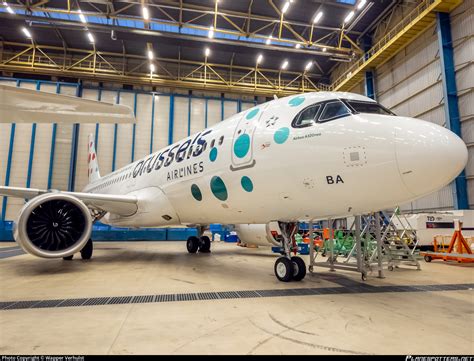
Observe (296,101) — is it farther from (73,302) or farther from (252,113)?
(73,302)

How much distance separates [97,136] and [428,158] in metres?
20.9

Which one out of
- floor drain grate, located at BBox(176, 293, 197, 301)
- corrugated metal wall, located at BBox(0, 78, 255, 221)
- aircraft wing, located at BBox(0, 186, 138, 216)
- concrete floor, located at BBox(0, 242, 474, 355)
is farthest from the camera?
corrugated metal wall, located at BBox(0, 78, 255, 221)

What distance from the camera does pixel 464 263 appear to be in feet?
28.5

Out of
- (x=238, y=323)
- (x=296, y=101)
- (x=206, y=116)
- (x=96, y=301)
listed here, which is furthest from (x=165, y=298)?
(x=206, y=116)

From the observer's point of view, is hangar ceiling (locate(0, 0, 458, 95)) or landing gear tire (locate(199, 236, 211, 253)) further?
hangar ceiling (locate(0, 0, 458, 95))

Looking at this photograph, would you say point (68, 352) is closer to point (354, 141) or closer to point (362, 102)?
Result: point (354, 141)

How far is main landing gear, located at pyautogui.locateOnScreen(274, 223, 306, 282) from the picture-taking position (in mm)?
5055

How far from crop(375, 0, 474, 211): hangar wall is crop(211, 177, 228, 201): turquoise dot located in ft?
42.2

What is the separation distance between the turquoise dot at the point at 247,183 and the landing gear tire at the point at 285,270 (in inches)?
53.2

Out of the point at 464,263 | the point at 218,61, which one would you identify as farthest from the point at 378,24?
the point at 464,263

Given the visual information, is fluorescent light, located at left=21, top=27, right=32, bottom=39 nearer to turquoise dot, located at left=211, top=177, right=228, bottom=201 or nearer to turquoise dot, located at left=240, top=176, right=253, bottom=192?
turquoise dot, located at left=211, top=177, right=228, bottom=201

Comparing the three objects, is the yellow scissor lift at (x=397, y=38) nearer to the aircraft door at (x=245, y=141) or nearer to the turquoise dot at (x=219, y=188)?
the aircraft door at (x=245, y=141)

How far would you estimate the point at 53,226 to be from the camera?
6363mm

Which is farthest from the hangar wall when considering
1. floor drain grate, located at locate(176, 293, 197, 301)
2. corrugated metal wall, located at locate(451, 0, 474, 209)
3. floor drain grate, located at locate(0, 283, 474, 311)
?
floor drain grate, located at locate(176, 293, 197, 301)
